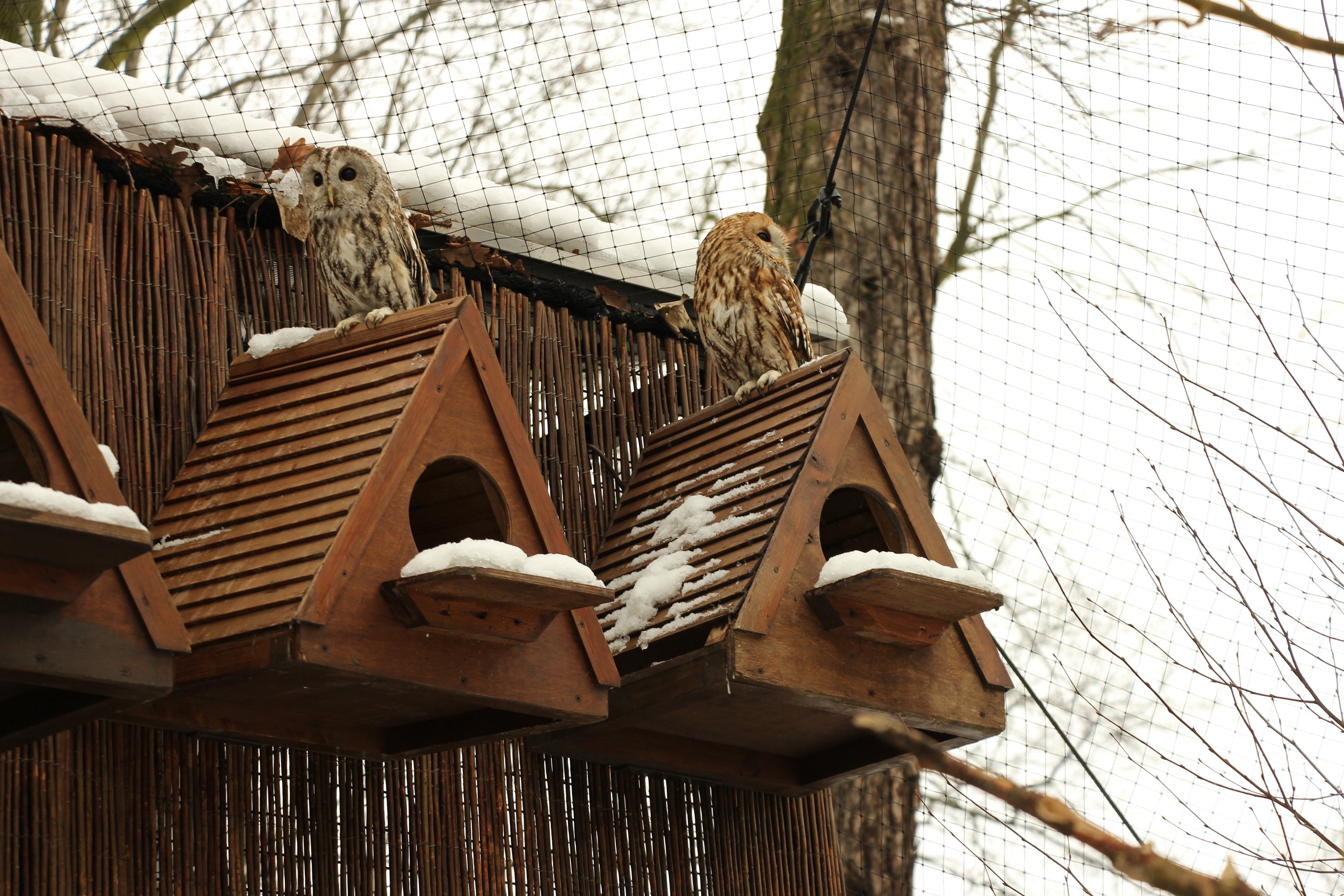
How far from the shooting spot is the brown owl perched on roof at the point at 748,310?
408cm

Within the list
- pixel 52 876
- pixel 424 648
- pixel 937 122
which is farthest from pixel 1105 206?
pixel 52 876

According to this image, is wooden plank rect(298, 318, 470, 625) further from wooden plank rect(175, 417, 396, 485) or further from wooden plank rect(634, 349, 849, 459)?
wooden plank rect(634, 349, 849, 459)

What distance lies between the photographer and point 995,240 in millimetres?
5734

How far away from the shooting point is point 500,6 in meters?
6.48

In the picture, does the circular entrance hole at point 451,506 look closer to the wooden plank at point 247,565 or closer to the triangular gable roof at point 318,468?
the triangular gable roof at point 318,468

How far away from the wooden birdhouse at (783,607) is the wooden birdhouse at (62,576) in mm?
1179

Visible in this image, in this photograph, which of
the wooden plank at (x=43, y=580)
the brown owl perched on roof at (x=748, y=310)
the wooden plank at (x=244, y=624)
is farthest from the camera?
the brown owl perched on roof at (x=748, y=310)

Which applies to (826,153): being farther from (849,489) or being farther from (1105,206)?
(849,489)

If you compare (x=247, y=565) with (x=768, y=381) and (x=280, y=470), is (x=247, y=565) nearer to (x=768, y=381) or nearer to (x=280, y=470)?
(x=280, y=470)

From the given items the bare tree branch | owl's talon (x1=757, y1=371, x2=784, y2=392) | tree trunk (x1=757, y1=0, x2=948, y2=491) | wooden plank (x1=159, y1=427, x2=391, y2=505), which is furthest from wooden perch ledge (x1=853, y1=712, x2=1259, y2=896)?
tree trunk (x1=757, y1=0, x2=948, y2=491)

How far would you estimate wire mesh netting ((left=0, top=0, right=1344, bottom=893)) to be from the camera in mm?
3379

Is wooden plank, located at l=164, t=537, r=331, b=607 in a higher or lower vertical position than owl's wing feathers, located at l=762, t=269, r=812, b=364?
lower

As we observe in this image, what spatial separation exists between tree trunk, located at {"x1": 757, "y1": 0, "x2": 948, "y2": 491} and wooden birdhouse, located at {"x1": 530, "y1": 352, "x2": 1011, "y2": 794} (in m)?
2.17

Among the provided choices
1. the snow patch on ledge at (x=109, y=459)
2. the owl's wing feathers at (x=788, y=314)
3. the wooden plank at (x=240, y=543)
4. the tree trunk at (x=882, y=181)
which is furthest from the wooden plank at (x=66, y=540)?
the tree trunk at (x=882, y=181)
